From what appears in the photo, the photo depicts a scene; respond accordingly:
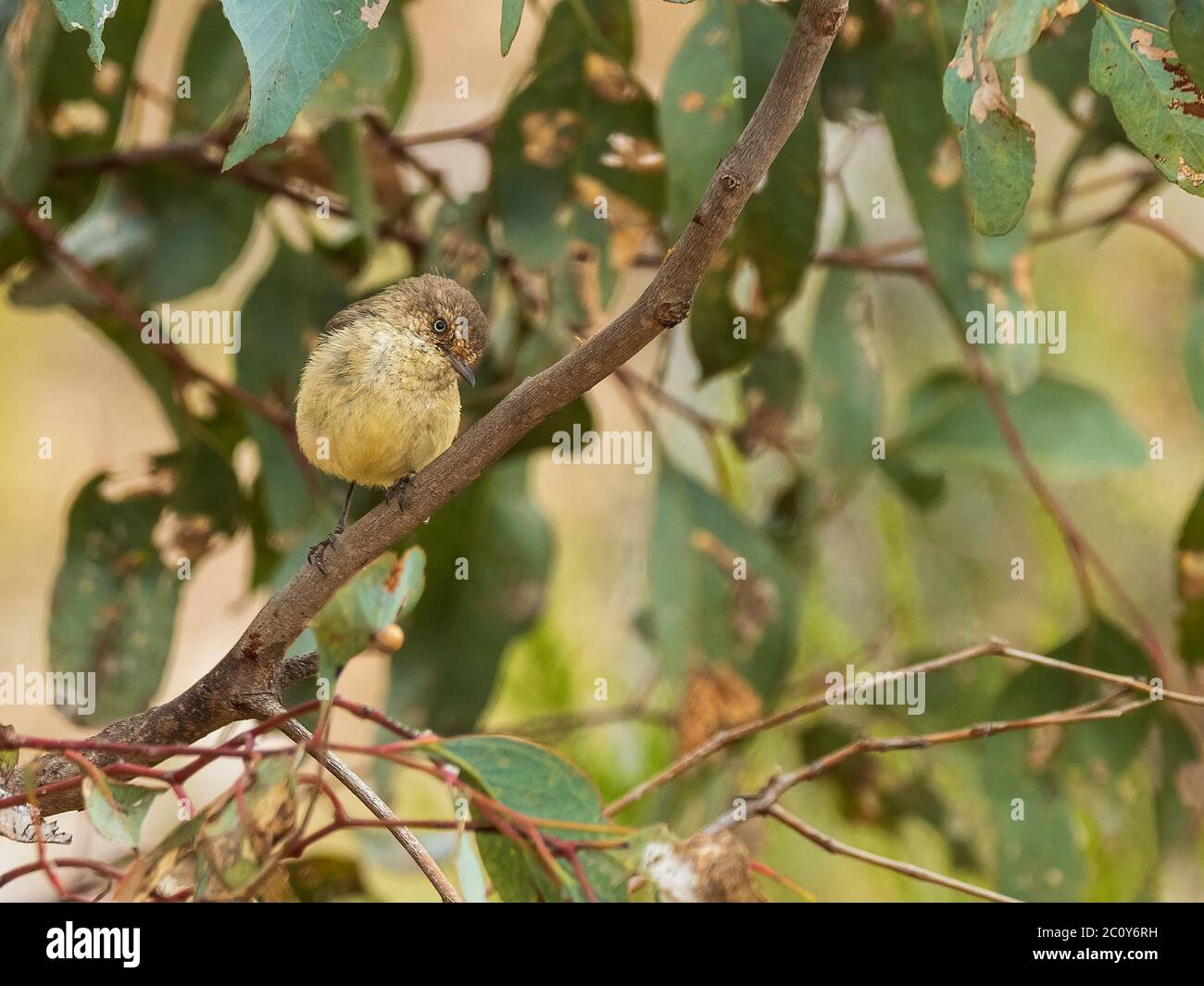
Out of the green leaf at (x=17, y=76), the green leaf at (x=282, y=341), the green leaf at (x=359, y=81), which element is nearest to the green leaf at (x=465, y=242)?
the green leaf at (x=282, y=341)

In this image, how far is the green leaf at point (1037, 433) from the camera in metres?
2.63

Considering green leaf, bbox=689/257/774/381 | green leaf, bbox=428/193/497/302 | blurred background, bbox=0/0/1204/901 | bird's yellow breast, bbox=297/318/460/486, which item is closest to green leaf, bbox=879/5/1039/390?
blurred background, bbox=0/0/1204/901

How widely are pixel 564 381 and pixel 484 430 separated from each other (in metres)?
0.09

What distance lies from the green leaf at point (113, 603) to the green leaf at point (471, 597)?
39 centimetres

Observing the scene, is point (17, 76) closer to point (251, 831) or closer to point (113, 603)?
point (113, 603)

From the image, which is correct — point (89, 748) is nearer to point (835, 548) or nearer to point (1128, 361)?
point (835, 548)

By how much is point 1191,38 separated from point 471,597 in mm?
1541

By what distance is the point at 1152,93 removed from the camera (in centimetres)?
118

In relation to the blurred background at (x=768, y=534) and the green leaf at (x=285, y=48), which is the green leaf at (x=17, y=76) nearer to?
the blurred background at (x=768, y=534)

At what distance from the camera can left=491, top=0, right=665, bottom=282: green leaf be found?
213 centimetres

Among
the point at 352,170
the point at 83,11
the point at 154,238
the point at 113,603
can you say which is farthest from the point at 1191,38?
the point at 113,603

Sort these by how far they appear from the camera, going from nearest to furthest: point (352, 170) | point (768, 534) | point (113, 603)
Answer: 1. point (352, 170)
2. point (113, 603)
3. point (768, 534)

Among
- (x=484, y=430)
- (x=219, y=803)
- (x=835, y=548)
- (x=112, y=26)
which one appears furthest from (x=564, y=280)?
(x=835, y=548)
